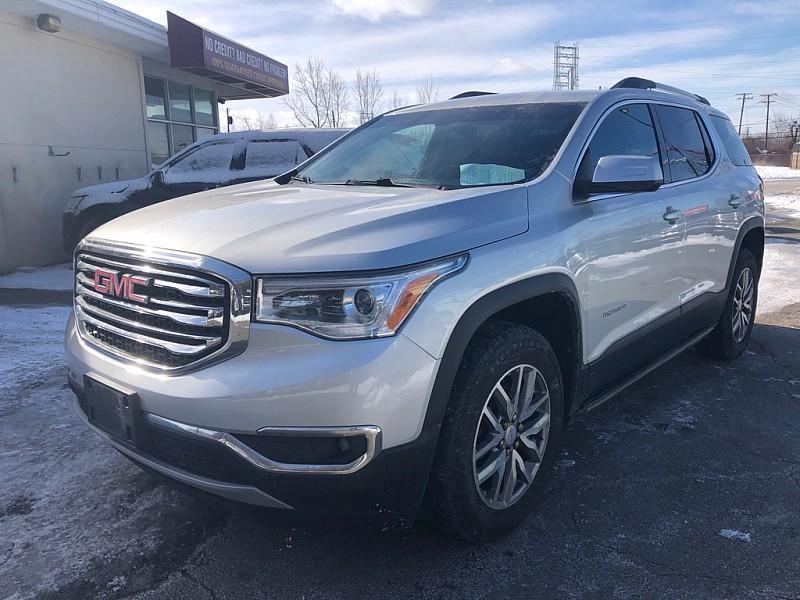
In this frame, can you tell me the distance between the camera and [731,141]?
4996mm

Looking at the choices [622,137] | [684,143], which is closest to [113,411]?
[622,137]

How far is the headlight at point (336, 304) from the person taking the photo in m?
2.12

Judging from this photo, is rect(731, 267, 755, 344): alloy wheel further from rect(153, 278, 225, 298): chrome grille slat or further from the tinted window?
rect(153, 278, 225, 298): chrome grille slat

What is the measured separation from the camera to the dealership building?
9266 millimetres

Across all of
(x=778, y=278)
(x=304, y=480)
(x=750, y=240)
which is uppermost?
(x=750, y=240)

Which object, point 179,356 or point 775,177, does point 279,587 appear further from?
point 775,177

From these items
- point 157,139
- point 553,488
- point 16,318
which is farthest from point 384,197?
point 157,139

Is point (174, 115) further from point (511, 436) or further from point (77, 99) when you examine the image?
point (511, 436)

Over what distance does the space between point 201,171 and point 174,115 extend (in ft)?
17.5

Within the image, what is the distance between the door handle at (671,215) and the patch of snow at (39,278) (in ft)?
22.8

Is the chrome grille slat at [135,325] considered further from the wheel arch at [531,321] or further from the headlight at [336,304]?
the wheel arch at [531,321]

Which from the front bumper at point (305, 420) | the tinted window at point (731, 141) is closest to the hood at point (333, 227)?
the front bumper at point (305, 420)

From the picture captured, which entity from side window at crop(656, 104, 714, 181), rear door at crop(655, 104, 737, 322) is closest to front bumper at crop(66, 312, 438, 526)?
rear door at crop(655, 104, 737, 322)

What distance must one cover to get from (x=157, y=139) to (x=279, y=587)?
476 inches
